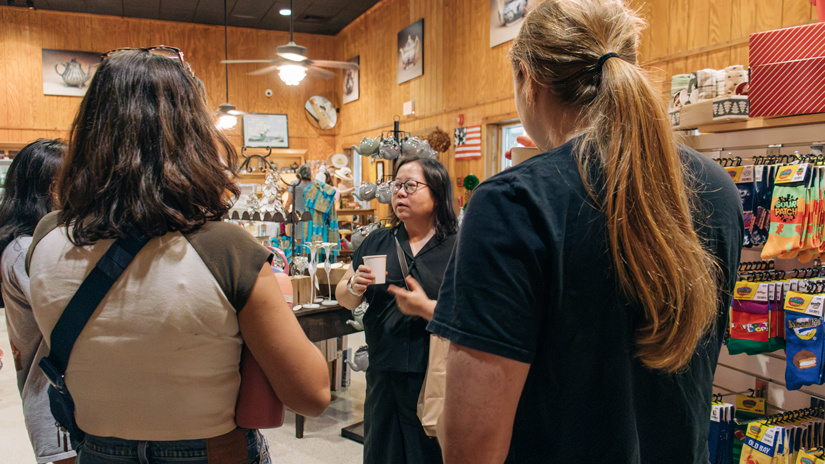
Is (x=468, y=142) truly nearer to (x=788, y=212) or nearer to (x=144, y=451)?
(x=788, y=212)

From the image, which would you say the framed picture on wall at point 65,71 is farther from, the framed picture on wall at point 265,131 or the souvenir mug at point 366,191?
the souvenir mug at point 366,191

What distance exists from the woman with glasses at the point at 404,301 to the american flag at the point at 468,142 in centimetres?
486

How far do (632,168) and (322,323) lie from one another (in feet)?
9.60

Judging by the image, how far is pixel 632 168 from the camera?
73cm

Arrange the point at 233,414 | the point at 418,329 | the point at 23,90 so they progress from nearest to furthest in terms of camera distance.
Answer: the point at 233,414 < the point at 418,329 < the point at 23,90

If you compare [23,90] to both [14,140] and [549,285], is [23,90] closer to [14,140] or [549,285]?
[14,140]

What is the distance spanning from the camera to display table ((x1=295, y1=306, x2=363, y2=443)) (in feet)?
11.0

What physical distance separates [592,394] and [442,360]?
3.95 ft

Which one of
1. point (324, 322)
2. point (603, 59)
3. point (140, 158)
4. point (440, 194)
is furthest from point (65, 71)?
point (603, 59)

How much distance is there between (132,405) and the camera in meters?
0.99

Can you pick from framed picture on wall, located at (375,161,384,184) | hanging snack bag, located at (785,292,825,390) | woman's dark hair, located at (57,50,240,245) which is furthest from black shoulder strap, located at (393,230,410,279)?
framed picture on wall, located at (375,161,384,184)

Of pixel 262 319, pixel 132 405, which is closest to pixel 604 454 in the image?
pixel 262 319

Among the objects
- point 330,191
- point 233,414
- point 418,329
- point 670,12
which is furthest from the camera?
point 670,12

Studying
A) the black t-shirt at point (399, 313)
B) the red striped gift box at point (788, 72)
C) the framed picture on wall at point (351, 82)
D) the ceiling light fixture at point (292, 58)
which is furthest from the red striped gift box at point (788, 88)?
the framed picture on wall at point (351, 82)
